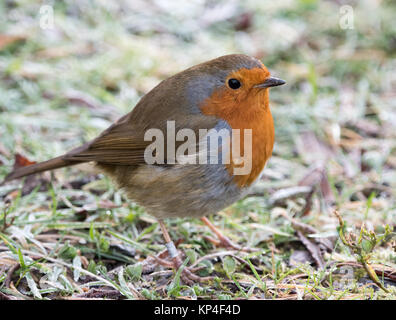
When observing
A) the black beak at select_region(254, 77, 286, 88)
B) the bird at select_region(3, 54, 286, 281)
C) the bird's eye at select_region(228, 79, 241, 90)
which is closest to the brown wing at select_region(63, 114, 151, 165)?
the bird at select_region(3, 54, 286, 281)

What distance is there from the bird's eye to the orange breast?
3 centimetres

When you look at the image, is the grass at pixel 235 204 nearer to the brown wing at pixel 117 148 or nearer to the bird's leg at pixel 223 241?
the bird's leg at pixel 223 241

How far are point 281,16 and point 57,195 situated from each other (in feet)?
12.8

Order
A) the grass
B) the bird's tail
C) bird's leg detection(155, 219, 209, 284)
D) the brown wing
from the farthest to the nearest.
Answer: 1. the bird's tail
2. the brown wing
3. bird's leg detection(155, 219, 209, 284)
4. the grass

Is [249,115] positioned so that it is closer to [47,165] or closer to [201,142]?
[201,142]

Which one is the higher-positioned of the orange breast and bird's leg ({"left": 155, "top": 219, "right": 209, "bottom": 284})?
the orange breast

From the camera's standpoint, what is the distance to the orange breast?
3355mm

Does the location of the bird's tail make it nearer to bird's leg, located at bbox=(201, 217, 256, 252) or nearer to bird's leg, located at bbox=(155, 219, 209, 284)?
bird's leg, located at bbox=(155, 219, 209, 284)

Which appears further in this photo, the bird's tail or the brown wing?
the bird's tail

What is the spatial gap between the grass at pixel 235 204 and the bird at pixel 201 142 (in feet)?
1.28

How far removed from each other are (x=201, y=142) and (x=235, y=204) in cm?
99

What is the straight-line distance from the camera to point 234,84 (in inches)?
134

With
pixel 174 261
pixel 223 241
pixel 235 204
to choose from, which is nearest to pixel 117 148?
pixel 174 261

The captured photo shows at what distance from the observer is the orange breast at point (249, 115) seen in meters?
3.36
